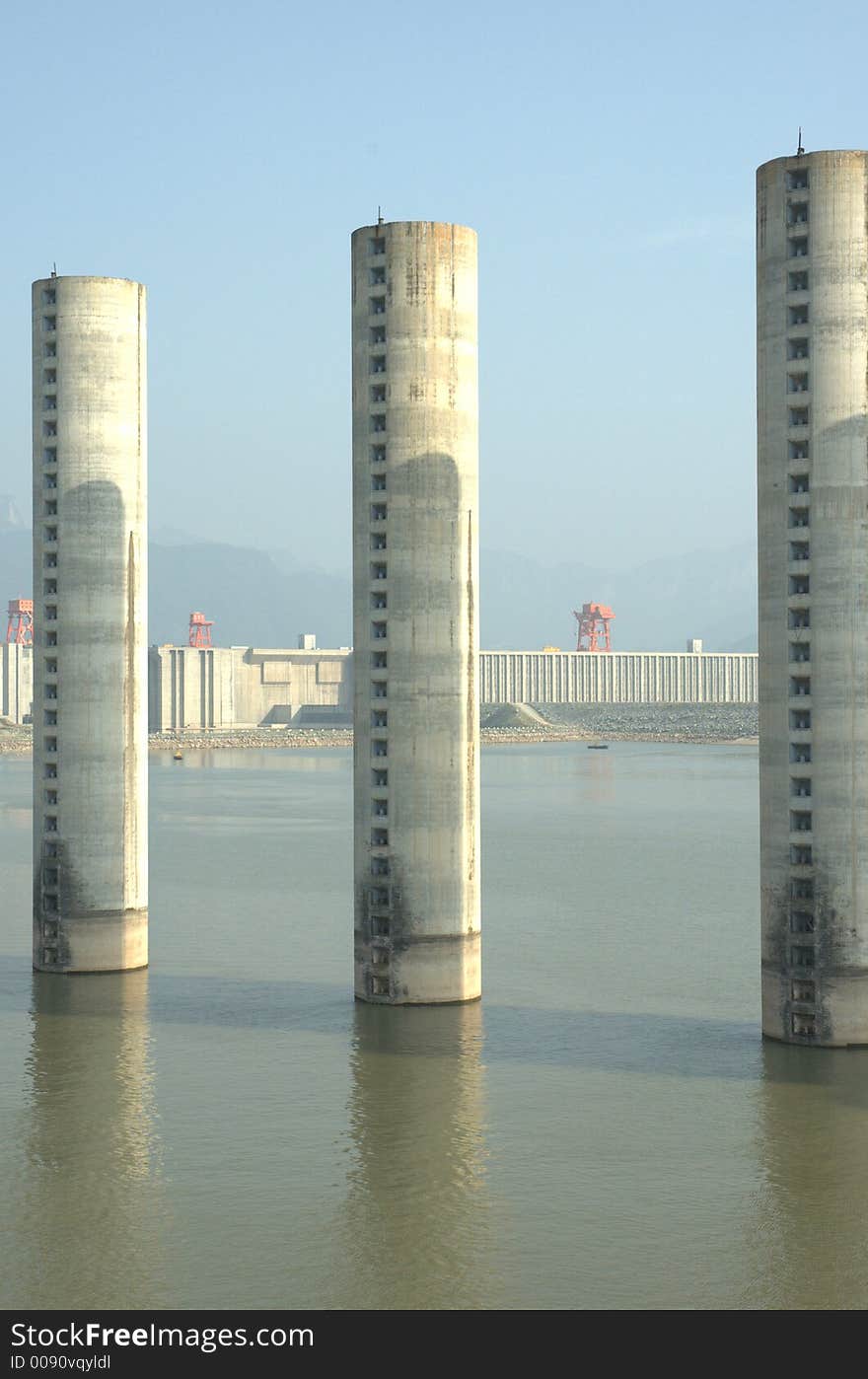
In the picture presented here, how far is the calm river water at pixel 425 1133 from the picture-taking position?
30.7 metres

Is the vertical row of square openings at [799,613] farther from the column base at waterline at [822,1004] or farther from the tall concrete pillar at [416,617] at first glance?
the tall concrete pillar at [416,617]

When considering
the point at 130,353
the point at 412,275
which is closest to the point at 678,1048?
the point at 412,275

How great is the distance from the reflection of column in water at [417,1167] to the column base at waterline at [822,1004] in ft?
26.4

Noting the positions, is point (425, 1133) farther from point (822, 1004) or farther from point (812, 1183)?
point (822, 1004)

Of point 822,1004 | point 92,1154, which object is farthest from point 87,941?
point 822,1004

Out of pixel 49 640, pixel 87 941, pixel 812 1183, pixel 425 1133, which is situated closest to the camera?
pixel 812 1183

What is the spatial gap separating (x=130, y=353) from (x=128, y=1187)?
2950cm

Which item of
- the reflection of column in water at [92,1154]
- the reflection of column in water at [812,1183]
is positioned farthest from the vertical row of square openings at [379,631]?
the reflection of column in water at [812,1183]

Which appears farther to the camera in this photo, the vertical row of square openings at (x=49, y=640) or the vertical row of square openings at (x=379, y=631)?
the vertical row of square openings at (x=49, y=640)

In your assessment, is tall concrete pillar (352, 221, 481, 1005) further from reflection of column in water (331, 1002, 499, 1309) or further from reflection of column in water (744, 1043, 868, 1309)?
reflection of column in water (744, 1043, 868, 1309)

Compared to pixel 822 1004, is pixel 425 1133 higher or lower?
lower

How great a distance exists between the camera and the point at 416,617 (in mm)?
49594

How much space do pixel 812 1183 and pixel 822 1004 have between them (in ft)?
28.5

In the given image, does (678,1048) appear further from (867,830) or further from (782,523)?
(782,523)
